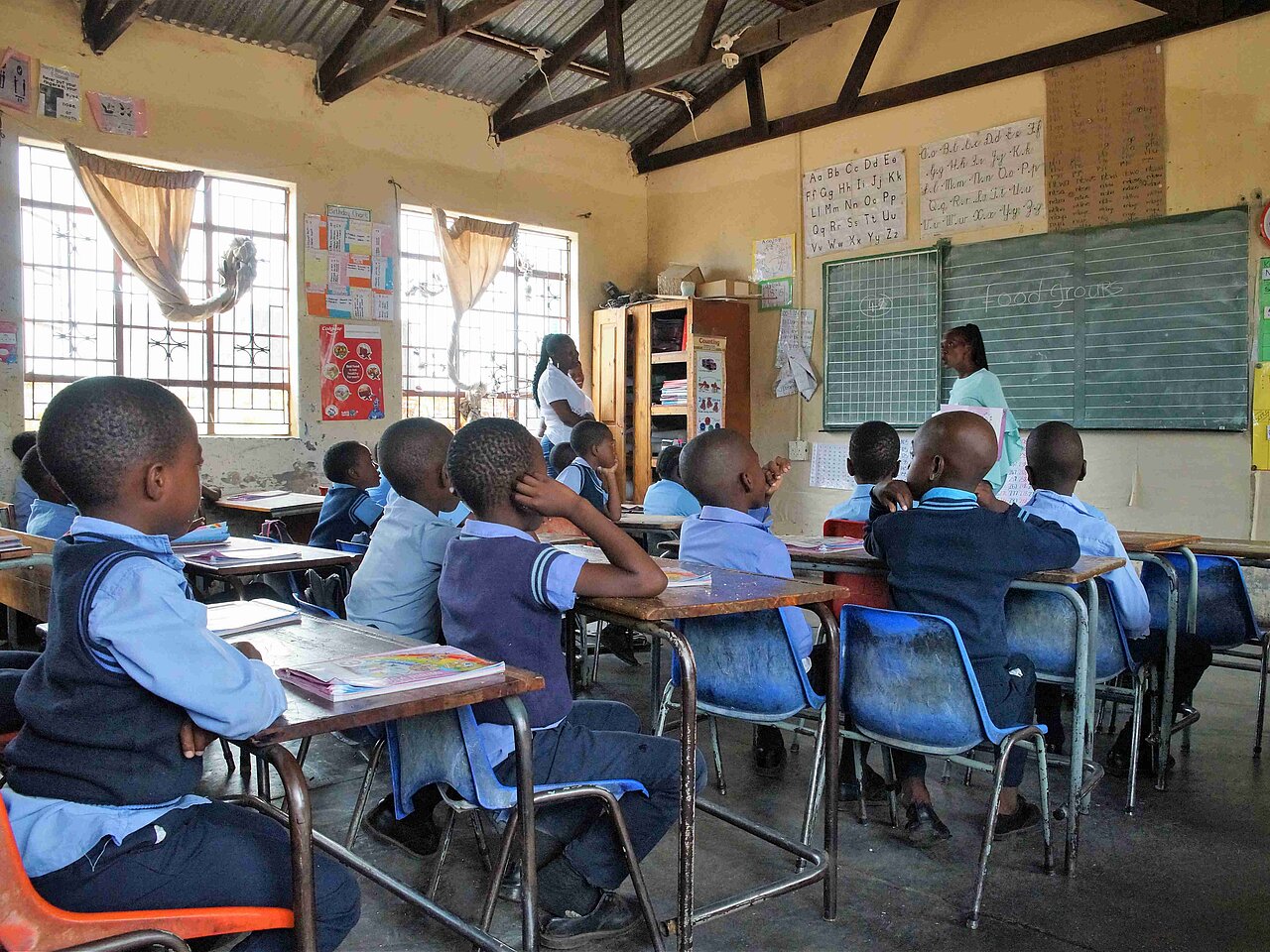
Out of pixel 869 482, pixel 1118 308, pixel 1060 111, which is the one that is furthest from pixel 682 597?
pixel 1060 111

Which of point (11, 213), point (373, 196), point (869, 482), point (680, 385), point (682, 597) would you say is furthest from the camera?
point (680, 385)

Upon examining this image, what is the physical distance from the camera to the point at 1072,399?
5.71 m

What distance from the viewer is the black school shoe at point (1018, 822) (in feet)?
7.99

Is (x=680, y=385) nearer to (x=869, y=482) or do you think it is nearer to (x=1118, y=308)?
(x=1118, y=308)

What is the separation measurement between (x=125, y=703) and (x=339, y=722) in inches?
9.7

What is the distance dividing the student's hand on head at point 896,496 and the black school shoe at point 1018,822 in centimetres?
80

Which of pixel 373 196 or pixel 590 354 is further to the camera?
pixel 590 354

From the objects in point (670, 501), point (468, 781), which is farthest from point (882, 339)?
point (468, 781)

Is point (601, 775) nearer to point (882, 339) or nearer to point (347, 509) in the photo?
point (347, 509)

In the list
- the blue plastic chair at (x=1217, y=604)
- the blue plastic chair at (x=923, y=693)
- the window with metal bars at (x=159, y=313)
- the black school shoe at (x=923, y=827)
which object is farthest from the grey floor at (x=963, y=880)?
the window with metal bars at (x=159, y=313)

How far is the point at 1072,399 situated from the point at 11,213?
606cm

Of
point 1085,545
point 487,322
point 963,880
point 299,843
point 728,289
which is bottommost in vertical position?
point 963,880

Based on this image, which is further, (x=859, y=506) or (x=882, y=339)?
(x=882, y=339)

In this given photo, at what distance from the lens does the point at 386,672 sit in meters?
1.38
